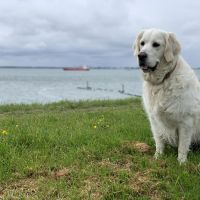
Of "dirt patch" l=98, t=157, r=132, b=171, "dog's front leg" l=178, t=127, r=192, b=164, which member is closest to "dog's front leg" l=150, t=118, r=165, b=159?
"dog's front leg" l=178, t=127, r=192, b=164

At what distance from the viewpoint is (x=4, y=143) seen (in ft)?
23.6

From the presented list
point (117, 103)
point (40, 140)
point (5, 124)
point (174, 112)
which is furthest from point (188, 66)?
point (117, 103)

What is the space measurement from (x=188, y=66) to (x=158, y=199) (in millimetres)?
2598

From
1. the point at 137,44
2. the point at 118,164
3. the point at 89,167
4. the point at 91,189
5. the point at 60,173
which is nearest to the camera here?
the point at 91,189

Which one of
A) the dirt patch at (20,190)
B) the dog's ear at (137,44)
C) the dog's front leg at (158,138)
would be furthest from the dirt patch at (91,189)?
the dog's ear at (137,44)

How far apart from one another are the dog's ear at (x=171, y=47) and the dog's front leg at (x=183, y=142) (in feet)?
3.71

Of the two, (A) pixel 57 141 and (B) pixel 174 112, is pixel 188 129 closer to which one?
(B) pixel 174 112

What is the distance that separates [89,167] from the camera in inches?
237

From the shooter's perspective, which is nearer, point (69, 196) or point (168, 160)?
point (69, 196)

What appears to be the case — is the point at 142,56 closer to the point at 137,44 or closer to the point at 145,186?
the point at 137,44

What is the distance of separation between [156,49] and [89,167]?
2.16 meters

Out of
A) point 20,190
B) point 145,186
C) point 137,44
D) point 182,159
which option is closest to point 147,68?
point 137,44

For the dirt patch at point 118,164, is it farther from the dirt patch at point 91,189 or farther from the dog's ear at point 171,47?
the dog's ear at point 171,47

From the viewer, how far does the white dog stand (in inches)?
253
